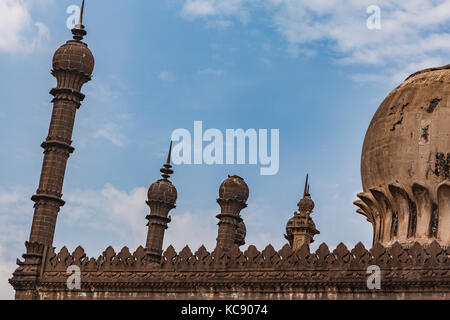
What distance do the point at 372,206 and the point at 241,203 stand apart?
6253 mm

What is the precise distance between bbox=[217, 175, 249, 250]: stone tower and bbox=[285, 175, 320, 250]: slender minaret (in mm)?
3590

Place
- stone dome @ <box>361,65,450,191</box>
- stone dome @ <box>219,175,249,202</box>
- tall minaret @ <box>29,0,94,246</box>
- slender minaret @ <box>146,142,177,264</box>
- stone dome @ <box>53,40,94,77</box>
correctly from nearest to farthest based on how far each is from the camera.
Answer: stone dome @ <box>361,65,450,191</box>
tall minaret @ <box>29,0,94,246</box>
stone dome @ <box>53,40,94,77</box>
stone dome @ <box>219,175,249,202</box>
slender minaret @ <box>146,142,177,264</box>

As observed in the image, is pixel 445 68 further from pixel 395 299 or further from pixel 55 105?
pixel 55 105

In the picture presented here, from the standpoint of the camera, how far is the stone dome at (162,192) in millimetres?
29891

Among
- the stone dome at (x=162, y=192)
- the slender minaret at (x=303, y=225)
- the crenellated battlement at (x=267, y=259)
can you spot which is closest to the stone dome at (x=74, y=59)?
the crenellated battlement at (x=267, y=259)

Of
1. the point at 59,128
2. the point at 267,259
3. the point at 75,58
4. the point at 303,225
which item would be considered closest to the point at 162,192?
the point at 303,225

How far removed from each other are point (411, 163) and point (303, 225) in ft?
32.5

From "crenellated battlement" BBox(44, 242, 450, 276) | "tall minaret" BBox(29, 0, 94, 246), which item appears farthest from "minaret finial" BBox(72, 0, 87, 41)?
"crenellated battlement" BBox(44, 242, 450, 276)

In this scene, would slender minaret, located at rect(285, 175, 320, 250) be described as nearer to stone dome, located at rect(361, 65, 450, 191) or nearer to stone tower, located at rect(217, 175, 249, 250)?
stone tower, located at rect(217, 175, 249, 250)

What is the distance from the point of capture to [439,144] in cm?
2214

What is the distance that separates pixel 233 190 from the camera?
28.6 meters

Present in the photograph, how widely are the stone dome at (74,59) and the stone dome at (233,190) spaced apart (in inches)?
257

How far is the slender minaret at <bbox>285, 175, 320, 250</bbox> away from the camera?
31703mm
